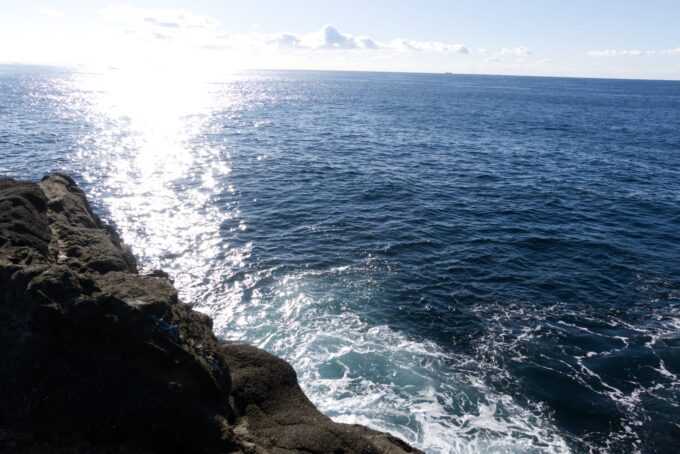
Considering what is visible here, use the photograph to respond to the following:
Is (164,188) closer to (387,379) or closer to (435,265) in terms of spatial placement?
(435,265)

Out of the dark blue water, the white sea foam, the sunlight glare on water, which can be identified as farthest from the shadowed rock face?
the sunlight glare on water

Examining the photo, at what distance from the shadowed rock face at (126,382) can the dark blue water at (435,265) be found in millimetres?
5335

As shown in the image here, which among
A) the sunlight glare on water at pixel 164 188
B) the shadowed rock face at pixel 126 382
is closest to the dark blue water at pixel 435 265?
the sunlight glare on water at pixel 164 188

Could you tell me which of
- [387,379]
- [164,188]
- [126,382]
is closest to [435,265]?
[387,379]

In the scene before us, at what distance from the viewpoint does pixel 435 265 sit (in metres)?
32.5

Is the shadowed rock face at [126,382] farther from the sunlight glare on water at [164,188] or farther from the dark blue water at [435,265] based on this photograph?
the sunlight glare on water at [164,188]

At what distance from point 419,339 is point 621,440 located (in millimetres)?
9560

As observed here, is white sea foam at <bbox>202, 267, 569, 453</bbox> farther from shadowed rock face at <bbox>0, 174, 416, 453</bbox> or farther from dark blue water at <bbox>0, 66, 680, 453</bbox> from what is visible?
shadowed rock face at <bbox>0, 174, 416, 453</bbox>

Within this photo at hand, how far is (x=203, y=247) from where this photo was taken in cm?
3416

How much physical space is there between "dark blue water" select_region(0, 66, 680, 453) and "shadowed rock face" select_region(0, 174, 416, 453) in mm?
5335

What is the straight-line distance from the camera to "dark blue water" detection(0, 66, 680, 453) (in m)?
20.3

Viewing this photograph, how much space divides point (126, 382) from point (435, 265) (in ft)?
77.0

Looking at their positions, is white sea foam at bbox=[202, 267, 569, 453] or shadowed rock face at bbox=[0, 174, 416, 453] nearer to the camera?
shadowed rock face at bbox=[0, 174, 416, 453]

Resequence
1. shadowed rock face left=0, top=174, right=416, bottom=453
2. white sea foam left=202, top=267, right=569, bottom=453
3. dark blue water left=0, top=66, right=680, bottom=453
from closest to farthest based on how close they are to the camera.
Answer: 1. shadowed rock face left=0, top=174, right=416, bottom=453
2. white sea foam left=202, top=267, right=569, bottom=453
3. dark blue water left=0, top=66, right=680, bottom=453
